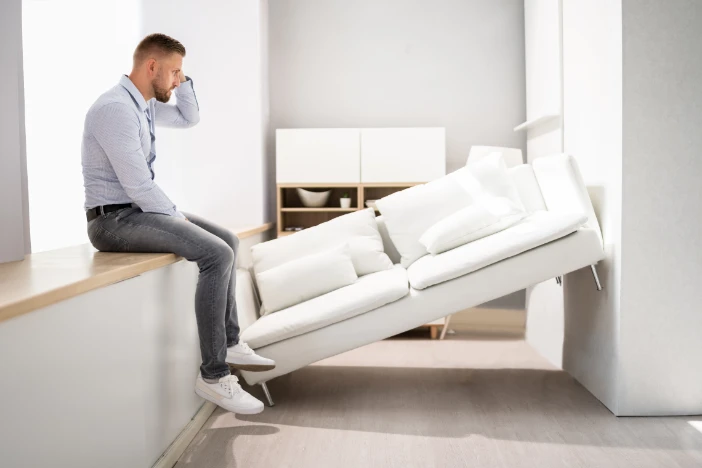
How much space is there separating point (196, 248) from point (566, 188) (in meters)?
1.83

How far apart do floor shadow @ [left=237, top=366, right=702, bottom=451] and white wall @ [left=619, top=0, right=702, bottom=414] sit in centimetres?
21

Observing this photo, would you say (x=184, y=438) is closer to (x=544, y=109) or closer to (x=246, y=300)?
(x=246, y=300)

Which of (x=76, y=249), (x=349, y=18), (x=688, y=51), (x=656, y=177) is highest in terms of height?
(x=349, y=18)

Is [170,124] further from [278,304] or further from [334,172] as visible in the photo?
[334,172]

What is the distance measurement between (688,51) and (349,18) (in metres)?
3.12

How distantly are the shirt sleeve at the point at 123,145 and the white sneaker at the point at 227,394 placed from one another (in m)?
0.80

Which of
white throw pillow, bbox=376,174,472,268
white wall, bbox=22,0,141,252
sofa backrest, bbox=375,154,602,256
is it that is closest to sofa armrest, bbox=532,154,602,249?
sofa backrest, bbox=375,154,602,256

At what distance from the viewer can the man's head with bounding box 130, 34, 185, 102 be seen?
2.63 meters

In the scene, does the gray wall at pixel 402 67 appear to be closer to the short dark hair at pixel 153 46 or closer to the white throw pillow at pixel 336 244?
the white throw pillow at pixel 336 244

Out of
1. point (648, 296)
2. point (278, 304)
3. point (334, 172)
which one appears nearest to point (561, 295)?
point (648, 296)

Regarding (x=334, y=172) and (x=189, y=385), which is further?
(x=334, y=172)

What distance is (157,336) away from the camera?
2389 mm

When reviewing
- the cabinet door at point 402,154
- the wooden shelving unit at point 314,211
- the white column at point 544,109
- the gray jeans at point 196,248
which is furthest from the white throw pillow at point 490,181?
the gray jeans at point 196,248

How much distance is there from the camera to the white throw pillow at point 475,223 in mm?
3395
